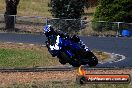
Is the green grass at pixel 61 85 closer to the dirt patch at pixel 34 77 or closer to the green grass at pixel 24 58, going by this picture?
the dirt patch at pixel 34 77

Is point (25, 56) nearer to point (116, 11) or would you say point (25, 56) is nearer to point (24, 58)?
point (24, 58)

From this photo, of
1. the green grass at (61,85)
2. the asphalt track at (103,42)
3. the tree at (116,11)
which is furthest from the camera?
the tree at (116,11)

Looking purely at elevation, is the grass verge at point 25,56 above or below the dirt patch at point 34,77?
below

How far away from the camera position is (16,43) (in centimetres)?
3344

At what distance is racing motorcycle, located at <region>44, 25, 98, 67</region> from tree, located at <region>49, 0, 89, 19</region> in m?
39.1

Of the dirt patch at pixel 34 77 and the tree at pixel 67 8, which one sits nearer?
the dirt patch at pixel 34 77

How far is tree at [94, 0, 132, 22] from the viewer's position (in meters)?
46.0

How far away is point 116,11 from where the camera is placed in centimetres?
4656

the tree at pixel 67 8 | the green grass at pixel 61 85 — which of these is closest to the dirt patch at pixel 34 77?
the green grass at pixel 61 85

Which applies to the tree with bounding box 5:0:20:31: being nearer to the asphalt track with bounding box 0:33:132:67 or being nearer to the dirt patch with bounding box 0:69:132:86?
the asphalt track with bounding box 0:33:132:67

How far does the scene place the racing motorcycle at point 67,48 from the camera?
31.7 ft

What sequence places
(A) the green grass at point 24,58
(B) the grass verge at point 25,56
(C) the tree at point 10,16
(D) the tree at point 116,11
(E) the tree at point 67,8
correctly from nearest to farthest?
(A) the green grass at point 24,58, (B) the grass verge at point 25,56, (C) the tree at point 10,16, (D) the tree at point 116,11, (E) the tree at point 67,8

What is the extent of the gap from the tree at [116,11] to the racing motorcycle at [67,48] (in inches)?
1435

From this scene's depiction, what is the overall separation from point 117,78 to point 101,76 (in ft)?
1.11
